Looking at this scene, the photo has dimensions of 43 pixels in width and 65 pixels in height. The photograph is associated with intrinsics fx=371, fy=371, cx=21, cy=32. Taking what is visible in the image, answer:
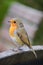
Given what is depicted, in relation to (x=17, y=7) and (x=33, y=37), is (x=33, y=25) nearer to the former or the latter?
(x=33, y=37)

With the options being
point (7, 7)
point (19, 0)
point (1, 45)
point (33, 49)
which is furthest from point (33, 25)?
point (33, 49)

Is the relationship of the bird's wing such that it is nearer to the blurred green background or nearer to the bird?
the bird

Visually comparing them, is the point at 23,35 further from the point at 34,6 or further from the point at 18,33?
the point at 34,6

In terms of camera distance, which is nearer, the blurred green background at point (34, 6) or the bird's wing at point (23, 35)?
the bird's wing at point (23, 35)

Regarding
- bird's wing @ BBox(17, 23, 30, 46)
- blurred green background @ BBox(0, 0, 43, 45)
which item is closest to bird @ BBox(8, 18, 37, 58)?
bird's wing @ BBox(17, 23, 30, 46)

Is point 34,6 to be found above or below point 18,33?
above

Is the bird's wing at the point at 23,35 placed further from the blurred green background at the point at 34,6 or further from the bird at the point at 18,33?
the blurred green background at the point at 34,6

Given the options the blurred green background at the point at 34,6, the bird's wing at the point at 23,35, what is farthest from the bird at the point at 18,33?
the blurred green background at the point at 34,6

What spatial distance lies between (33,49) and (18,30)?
609 mm

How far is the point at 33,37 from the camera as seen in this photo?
610cm

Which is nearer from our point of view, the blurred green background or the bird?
the bird

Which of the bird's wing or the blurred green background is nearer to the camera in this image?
the bird's wing

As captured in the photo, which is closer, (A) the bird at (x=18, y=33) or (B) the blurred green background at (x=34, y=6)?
(A) the bird at (x=18, y=33)

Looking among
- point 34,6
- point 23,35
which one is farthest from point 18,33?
point 34,6
